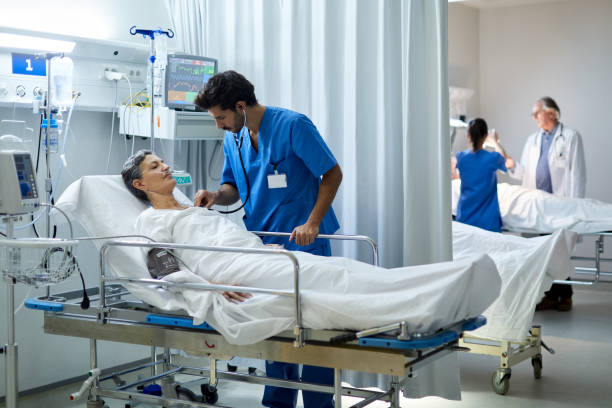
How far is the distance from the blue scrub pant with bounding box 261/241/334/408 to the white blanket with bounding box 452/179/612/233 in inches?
109

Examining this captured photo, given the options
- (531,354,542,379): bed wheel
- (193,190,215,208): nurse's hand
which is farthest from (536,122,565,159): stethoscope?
(193,190,215,208): nurse's hand

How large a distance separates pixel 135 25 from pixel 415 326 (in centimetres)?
296

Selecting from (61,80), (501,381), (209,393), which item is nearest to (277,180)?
(209,393)

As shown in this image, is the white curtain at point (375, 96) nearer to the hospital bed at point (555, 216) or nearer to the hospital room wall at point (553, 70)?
the hospital bed at point (555, 216)

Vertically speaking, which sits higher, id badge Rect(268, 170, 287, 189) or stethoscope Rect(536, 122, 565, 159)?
stethoscope Rect(536, 122, 565, 159)

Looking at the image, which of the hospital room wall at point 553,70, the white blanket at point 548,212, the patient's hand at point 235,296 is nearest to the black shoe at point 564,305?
the white blanket at point 548,212

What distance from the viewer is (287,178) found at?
326 centimetres

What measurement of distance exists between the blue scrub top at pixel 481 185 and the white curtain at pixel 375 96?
6.83 feet

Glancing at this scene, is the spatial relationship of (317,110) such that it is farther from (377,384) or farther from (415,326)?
(415,326)

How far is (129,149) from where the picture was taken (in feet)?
14.6

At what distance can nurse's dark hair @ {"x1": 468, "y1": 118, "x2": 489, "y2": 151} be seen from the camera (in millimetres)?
5457

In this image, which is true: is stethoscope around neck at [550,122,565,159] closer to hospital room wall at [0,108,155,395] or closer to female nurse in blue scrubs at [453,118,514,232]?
female nurse in blue scrubs at [453,118,514,232]

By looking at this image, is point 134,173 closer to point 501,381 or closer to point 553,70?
point 501,381

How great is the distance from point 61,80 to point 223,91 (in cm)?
113
